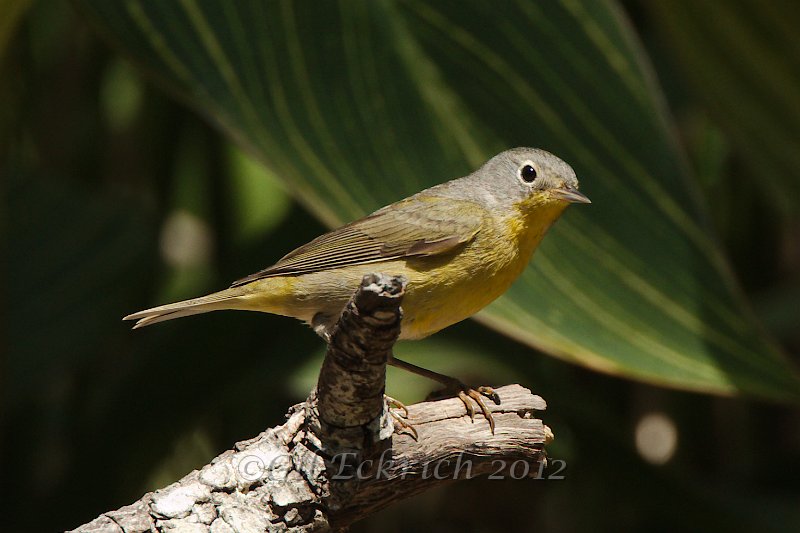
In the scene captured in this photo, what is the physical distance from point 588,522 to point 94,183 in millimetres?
3426

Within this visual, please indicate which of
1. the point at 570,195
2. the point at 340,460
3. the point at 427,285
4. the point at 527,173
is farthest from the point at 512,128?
the point at 340,460

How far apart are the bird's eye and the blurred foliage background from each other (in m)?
0.17

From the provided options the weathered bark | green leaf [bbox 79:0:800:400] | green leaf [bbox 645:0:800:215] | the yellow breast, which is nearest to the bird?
the yellow breast

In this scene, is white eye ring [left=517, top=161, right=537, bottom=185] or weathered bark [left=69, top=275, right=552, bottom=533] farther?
white eye ring [left=517, top=161, right=537, bottom=185]

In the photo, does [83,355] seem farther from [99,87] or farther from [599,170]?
[599,170]

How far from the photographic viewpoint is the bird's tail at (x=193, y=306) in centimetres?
297

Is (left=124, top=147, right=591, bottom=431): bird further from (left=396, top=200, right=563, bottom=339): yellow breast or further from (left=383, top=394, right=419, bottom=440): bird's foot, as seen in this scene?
(left=383, top=394, right=419, bottom=440): bird's foot

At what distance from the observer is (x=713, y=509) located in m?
4.53

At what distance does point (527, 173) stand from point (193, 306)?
1.14m

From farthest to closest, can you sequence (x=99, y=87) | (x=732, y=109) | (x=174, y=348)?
(x=99, y=87)
(x=174, y=348)
(x=732, y=109)

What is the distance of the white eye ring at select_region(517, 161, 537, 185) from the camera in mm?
3270

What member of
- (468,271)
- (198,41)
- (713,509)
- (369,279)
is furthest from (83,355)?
(369,279)

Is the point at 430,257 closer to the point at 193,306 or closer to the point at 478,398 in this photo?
the point at 478,398

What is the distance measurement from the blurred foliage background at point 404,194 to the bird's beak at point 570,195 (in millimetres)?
185
